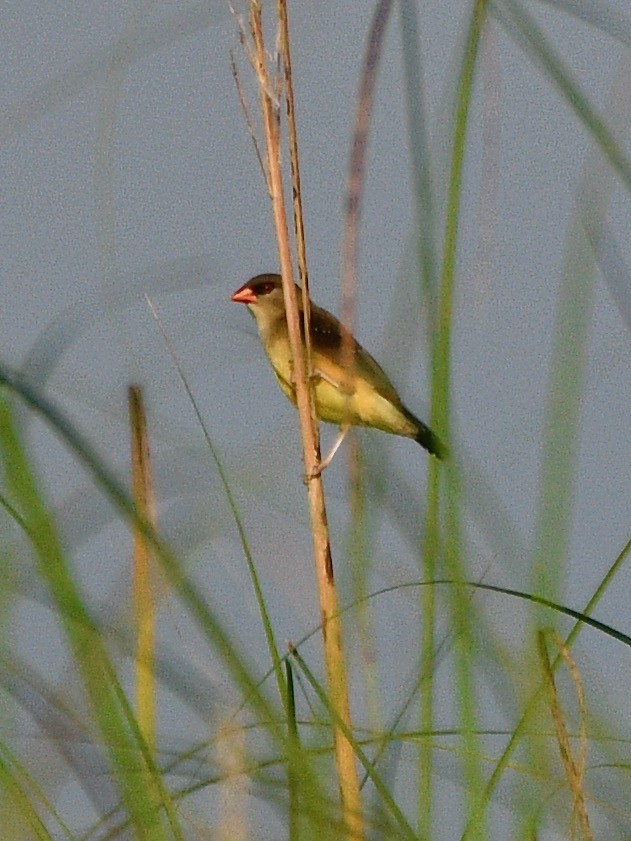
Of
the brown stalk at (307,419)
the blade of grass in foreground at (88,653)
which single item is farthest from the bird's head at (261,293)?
the blade of grass in foreground at (88,653)

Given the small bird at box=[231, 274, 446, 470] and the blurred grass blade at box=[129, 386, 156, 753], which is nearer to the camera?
the blurred grass blade at box=[129, 386, 156, 753]

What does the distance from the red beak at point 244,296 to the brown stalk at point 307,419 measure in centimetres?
372

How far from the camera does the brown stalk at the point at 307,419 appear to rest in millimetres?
1809

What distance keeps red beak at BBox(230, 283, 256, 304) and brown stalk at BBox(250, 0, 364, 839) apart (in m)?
3.72

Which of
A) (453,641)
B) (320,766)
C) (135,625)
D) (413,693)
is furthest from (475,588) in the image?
(135,625)

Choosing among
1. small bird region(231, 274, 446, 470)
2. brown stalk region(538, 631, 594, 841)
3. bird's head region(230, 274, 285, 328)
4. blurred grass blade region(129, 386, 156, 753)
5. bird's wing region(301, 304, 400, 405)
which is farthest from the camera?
bird's head region(230, 274, 285, 328)

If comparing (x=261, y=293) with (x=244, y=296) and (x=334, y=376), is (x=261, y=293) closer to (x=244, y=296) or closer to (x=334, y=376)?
(x=244, y=296)

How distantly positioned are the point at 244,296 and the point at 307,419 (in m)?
3.89

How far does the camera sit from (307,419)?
7.25 feet

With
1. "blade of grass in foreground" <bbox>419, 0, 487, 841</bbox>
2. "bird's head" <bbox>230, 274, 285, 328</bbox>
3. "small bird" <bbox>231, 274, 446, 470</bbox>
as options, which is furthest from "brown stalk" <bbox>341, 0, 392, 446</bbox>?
"bird's head" <bbox>230, 274, 285, 328</bbox>

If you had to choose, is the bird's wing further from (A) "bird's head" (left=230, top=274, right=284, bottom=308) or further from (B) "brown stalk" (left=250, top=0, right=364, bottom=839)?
(B) "brown stalk" (left=250, top=0, right=364, bottom=839)

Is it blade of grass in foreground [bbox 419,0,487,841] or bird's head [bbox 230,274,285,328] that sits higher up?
bird's head [bbox 230,274,285,328]

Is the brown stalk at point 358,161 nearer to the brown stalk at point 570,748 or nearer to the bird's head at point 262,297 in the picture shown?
the brown stalk at point 570,748

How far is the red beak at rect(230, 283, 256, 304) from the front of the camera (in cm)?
599
